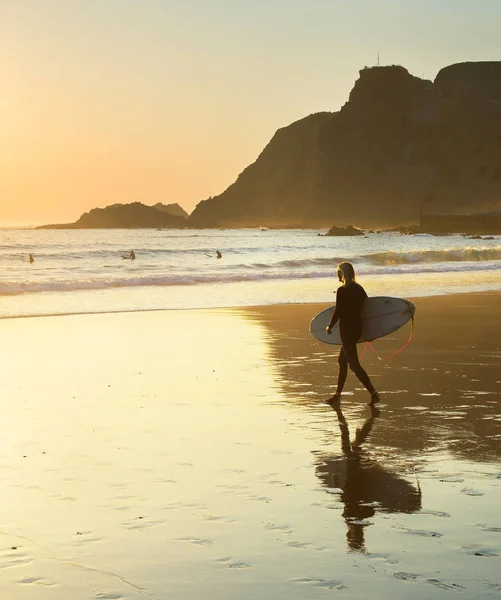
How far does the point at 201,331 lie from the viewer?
1894 cm

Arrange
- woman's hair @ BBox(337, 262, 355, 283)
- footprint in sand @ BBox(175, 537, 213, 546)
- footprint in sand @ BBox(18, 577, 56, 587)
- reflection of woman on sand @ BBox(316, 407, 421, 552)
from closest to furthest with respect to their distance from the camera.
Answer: footprint in sand @ BBox(18, 577, 56, 587) < footprint in sand @ BBox(175, 537, 213, 546) < reflection of woman on sand @ BBox(316, 407, 421, 552) < woman's hair @ BBox(337, 262, 355, 283)

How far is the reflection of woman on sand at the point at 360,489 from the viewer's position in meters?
6.55

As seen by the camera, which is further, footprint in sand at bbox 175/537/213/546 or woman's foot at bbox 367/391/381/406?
woman's foot at bbox 367/391/381/406

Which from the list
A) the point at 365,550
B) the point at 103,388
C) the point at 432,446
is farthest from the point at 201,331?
the point at 365,550

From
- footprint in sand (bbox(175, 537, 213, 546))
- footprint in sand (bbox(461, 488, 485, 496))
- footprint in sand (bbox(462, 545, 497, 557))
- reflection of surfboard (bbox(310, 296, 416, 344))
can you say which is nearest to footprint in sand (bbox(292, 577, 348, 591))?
footprint in sand (bbox(175, 537, 213, 546))

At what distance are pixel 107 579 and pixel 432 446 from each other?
4214 mm

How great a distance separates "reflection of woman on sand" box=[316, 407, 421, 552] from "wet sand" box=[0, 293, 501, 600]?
22 mm

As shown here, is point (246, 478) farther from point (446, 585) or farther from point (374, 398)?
point (374, 398)

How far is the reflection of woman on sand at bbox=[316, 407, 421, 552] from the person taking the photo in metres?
6.55

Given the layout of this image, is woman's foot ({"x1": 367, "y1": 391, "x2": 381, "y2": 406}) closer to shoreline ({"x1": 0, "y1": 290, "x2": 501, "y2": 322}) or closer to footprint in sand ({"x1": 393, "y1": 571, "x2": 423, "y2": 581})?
footprint in sand ({"x1": 393, "y1": 571, "x2": 423, "y2": 581})

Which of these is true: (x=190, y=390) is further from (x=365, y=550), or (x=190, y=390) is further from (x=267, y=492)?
(x=365, y=550)

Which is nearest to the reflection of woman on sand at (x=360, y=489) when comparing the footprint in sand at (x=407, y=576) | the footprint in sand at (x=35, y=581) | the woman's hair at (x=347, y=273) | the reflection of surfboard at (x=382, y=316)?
the footprint in sand at (x=407, y=576)

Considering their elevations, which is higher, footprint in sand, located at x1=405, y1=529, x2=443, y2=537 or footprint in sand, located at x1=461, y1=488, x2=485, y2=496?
footprint in sand, located at x1=461, y1=488, x2=485, y2=496

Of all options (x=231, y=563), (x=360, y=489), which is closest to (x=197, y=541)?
(x=231, y=563)
